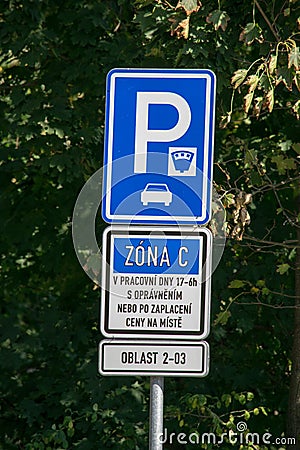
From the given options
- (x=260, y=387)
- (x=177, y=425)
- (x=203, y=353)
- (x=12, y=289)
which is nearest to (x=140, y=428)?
(x=177, y=425)

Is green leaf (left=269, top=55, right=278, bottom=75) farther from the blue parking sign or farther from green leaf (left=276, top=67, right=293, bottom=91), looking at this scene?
the blue parking sign

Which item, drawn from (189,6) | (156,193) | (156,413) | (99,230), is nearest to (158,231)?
(156,193)

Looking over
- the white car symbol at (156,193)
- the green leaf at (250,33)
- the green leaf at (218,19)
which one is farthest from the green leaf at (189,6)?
the white car symbol at (156,193)

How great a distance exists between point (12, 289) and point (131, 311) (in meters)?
4.04

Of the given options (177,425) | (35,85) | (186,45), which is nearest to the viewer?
(186,45)

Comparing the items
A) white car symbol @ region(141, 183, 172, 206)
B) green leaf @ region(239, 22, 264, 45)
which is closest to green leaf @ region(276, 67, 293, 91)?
green leaf @ region(239, 22, 264, 45)

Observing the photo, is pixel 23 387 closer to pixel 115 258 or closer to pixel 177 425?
pixel 177 425

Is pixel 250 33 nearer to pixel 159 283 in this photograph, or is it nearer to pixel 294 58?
pixel 294 58

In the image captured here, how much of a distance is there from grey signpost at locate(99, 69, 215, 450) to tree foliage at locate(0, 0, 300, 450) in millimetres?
1953

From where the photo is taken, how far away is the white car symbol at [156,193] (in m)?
2.90

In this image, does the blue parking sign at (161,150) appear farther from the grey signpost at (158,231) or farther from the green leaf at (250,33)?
the green leaf at (250,33)

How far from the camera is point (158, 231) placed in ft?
9.40

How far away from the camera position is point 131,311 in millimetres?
2861

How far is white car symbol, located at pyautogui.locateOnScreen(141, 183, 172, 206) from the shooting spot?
2896mm
